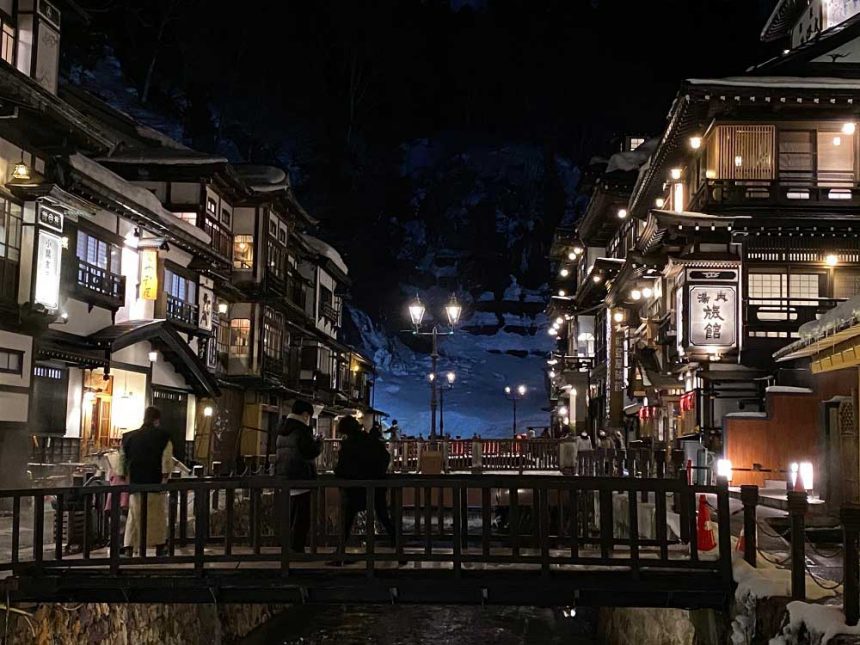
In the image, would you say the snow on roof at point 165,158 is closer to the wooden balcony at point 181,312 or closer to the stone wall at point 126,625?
the wooden balcony at point 181,312

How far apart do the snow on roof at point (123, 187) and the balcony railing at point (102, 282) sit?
2.30m

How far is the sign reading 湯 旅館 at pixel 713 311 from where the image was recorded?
92.3 feet

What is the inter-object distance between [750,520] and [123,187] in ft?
75.7

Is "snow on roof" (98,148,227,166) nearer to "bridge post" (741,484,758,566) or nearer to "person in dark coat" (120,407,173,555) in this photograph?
"person in dark coat" (120,407,173,555)

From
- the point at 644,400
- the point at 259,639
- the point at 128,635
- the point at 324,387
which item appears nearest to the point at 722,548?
the point at 128,635

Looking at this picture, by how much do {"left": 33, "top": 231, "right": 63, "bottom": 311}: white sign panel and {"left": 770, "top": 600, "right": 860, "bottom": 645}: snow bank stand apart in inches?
757

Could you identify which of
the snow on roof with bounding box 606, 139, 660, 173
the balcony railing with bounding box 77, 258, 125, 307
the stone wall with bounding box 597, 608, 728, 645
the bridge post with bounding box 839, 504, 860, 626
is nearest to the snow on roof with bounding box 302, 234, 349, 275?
the snow on roof with bounding box 606, 139, 660, 173

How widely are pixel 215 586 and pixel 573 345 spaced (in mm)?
52556

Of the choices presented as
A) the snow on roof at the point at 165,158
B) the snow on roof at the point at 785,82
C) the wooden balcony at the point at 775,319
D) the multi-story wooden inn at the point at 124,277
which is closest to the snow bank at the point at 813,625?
the multi-story wooden inn at the point at 124,277

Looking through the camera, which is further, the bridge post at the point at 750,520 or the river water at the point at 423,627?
the river water at the point at 423,627

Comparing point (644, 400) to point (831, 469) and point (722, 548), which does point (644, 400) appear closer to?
point (831, 469)

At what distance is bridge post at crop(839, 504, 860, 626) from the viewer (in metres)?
8.11

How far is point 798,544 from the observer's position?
366 inches

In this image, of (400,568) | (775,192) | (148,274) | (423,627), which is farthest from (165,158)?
(400,568)
